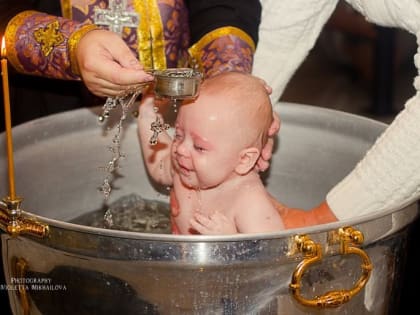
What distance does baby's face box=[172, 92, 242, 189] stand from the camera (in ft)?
3.31

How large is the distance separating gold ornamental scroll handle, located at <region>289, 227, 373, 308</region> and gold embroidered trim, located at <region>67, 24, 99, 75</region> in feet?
1.27

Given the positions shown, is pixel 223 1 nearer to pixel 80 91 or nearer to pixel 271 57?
pixel 271 57

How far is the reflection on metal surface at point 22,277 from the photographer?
0.96 m

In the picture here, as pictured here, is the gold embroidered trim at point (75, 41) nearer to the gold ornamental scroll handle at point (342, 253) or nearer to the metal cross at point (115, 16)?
the metal cross at point (115, 16)

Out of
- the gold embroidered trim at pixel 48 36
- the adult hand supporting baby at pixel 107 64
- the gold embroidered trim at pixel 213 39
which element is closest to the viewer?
the adult hand supporting baby at pixel 107 64

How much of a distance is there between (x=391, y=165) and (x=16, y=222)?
447 millimetres

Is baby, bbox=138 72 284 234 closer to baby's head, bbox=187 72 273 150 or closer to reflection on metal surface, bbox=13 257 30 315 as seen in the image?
baby's head, bbox=187 72 273 150

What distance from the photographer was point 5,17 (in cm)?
112

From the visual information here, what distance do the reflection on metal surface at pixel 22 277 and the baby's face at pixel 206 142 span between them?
231 mm

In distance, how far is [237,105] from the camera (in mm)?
1007

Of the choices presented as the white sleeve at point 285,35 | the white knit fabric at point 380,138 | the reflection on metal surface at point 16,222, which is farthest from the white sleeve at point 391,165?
the reflection on metal surface at point 16,222

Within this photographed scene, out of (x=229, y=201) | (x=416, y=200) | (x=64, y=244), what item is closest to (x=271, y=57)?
(x=229, y=201)

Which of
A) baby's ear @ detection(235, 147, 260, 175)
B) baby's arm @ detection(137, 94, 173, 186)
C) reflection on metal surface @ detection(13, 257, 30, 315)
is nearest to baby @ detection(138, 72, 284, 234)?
baby's ear @ detection(235, 147, 260, 175)

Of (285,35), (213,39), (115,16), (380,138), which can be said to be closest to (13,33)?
(115,16)
